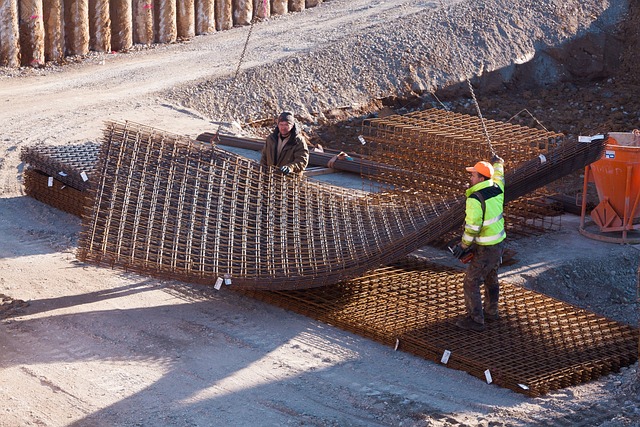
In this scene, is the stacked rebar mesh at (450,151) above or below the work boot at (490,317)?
above

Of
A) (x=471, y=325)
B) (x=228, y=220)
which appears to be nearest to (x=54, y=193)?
(x=228, y=220)

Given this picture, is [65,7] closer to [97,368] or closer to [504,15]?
[504,15]

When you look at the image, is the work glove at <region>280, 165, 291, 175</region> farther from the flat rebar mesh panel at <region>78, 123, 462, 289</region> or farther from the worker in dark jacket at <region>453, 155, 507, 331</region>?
the worker in dark jacket at <region>453, 155, 507, 331</region>

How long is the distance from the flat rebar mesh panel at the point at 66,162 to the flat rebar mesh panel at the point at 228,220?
1.92 m

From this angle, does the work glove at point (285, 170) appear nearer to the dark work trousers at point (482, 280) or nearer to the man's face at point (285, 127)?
the man's face at point (285, 127)

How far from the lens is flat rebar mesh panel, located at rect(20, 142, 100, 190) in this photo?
12898mm

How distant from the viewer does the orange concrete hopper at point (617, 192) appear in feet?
41.9

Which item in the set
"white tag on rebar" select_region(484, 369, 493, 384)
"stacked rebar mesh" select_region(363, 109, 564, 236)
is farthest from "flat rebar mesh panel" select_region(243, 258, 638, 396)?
"stacked rebar mesh" select_region(363, 109, 564, 236)

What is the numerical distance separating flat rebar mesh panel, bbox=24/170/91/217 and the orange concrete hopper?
22.9ft

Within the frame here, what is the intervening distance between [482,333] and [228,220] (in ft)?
10.1

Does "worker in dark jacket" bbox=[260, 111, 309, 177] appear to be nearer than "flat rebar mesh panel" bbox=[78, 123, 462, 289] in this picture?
No

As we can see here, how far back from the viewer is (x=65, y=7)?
1998cm

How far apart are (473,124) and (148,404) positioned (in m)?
6.89

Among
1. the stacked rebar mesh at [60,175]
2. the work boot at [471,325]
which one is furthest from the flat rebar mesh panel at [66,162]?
the work boot at [471,325]
